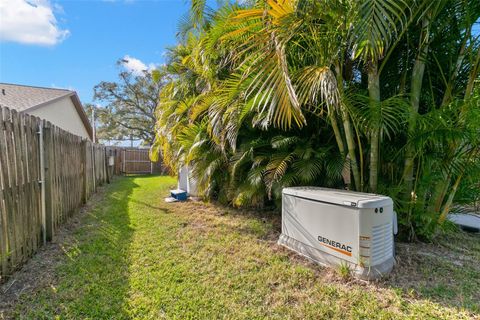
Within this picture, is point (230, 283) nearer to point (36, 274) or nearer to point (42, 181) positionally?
point (36, 274)

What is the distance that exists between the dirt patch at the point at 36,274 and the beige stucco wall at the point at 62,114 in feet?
26.2

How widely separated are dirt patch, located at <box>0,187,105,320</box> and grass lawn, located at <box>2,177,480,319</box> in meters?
0.05

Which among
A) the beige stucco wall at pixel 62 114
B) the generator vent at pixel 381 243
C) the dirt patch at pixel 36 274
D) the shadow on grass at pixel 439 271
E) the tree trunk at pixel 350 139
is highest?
the beige stucco wall at pixel 62 114

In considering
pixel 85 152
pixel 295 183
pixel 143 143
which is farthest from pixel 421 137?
pixel 143 143

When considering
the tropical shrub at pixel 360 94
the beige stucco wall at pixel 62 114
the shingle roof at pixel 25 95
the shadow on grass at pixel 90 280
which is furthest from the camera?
the beige stucco wall at pixel 62 114

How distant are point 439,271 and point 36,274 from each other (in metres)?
4.04

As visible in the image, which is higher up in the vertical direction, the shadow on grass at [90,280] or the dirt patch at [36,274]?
the dirt patch at [36,274]

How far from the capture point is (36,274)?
2322 millimetres

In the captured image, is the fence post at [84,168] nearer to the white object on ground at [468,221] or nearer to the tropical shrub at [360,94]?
the tropical shrub at [360,94]

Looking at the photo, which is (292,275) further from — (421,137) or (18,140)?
(18,140)

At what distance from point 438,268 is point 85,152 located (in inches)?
268

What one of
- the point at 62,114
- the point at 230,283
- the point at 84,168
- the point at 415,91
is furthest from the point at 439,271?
the point at 62,114

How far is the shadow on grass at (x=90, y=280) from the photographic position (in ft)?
5.95

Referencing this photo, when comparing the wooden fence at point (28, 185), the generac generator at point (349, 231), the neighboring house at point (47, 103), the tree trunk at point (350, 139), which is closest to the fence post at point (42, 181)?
the wooden fence at point (28, 185)
